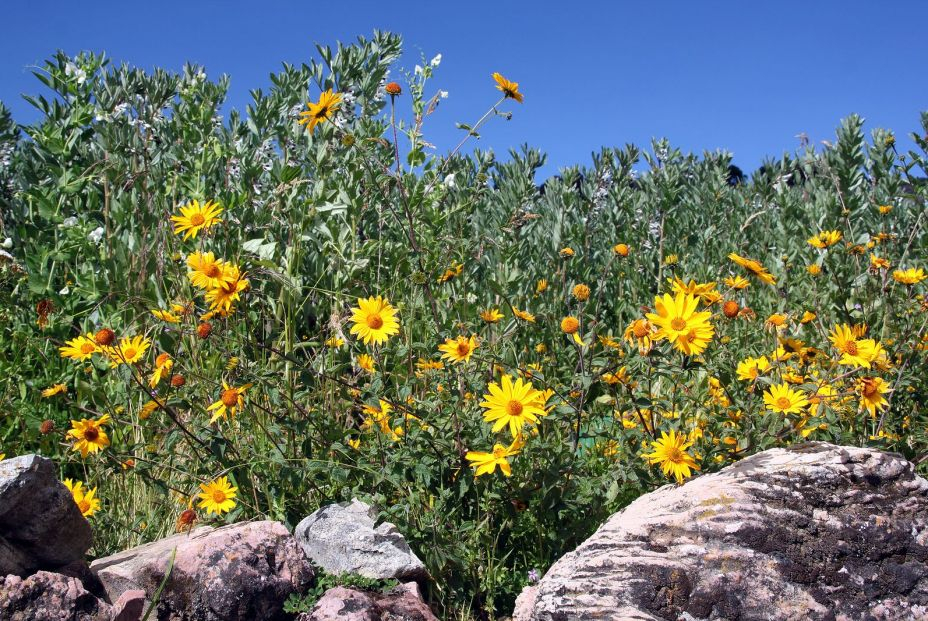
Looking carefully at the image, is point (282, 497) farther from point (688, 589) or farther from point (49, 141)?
point (49, 141)

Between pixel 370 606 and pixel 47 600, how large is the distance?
911 mm

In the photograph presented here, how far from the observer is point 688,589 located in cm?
194

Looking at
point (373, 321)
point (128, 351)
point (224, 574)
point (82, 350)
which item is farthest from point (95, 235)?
point (224, 574)

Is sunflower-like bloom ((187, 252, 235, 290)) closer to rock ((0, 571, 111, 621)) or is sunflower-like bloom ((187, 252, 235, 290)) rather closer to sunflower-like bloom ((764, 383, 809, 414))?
rock ((0, 571, 111, 621))

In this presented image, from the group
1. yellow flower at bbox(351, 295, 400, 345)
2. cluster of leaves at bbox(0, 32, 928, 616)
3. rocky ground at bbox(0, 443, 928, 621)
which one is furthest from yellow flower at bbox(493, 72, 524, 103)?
rocky ground at bbox(0, 443, 928, 621)

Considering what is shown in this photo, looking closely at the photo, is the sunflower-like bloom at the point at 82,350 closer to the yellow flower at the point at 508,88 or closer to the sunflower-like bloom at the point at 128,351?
the sunflower-like bloom at the point at 128,351

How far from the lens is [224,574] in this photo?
92.2 inches

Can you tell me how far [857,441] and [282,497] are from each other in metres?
2.00

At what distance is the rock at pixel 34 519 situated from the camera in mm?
2318

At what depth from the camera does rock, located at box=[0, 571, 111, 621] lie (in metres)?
2.19

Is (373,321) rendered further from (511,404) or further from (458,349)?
(511,404)

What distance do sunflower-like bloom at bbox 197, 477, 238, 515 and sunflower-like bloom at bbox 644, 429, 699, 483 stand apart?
1386mm

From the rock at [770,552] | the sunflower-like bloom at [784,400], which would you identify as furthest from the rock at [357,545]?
the sunflower-like bloom at [784,400]

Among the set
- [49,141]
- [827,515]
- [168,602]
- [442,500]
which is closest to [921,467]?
[827,515]
